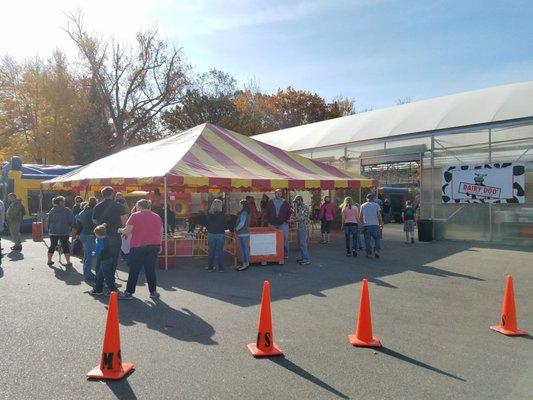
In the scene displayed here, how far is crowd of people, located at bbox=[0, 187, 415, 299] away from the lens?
7375 mm

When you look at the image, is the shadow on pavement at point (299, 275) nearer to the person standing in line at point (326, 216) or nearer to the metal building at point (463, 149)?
the person standing in line at point (326, 216)

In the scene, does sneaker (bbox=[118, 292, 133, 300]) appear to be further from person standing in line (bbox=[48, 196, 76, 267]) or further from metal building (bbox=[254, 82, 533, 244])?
metal building (bbox=[254, 82, 533, 244])

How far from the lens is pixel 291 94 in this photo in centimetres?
4838

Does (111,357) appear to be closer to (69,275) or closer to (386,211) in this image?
(69,275)

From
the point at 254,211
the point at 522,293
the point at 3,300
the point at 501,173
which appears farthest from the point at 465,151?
the point at 3,300

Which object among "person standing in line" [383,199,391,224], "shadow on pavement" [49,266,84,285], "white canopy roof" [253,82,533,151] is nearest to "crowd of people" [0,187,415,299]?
"shadow on pavement" [49,266,84,285]

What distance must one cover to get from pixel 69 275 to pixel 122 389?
6365 millimetres

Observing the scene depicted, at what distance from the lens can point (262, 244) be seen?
10977mm

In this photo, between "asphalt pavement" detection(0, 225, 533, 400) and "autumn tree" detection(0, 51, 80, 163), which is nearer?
"asphalt pavement" detection(0, 225, 533, 400)

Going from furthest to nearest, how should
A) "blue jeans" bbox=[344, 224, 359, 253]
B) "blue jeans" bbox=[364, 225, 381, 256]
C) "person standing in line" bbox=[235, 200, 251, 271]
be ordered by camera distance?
"blue jeans" bbox=[344, 224, 359, 253]
"blue jeans" bbox=[364, 225, 381, 256]
"person standing in line" bbox=[235, 200, 251, 271]

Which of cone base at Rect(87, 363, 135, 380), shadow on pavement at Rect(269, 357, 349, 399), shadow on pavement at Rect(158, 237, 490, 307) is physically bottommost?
shadow on pavement at Rect(269, 357, 349, 399)

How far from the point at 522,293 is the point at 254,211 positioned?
8886mm

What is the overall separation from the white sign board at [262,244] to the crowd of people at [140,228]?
402 mm

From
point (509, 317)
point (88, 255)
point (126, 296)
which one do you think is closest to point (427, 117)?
point (509, 317)
